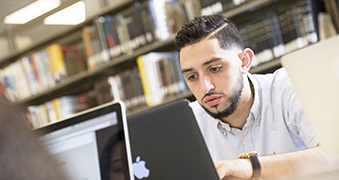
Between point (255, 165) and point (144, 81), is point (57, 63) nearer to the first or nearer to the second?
point (144, 81)

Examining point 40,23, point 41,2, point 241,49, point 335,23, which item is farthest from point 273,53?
point 40,23

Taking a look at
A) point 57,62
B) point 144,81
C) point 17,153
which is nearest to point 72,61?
point 57,62

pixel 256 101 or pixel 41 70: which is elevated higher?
pixel 41 70

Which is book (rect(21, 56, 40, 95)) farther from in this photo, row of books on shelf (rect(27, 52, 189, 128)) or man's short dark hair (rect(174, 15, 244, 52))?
man's short dark hair (rect(174, 15, 244, 52))

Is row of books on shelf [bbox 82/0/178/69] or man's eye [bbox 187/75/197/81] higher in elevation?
row of books on shelf [bbox 82/0/178/69]

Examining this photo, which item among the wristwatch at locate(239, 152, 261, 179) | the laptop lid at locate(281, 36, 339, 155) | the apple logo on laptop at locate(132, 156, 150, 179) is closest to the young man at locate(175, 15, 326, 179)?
the wristwatch at locate(239, 152, 261, 179)

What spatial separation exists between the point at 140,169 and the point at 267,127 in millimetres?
604

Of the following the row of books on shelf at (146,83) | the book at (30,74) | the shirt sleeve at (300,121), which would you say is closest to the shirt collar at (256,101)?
the shirt sleeve at (300,121)

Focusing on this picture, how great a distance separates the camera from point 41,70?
3.07 metres

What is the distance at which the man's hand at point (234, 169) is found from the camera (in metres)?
0.83

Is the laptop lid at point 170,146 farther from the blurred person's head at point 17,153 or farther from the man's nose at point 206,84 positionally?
the blurred person's head at point 17,153

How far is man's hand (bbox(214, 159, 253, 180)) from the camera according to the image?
83 cm

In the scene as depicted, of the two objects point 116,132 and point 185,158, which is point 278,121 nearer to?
point 185,158

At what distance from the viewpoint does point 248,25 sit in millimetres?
2166
